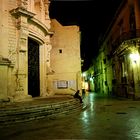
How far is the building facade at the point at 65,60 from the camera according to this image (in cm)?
2411

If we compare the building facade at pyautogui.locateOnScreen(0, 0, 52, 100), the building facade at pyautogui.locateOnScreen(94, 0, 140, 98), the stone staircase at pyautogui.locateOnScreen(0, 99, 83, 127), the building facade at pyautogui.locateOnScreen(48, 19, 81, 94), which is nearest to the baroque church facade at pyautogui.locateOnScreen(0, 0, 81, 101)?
the building facade at pyautogui.locateOnScreen(0, 0, 52, 100)

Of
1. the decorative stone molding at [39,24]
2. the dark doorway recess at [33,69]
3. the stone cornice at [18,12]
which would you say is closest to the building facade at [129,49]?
the decorative stone molding at [39,24]

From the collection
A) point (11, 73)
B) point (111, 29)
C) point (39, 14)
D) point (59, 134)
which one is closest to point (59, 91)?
point (39, 14)

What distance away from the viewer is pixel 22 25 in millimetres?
14922

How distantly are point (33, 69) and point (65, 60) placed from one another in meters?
6.70

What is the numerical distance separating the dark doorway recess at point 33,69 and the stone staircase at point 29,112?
19.7 ft

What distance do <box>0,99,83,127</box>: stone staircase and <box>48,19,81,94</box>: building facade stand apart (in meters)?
11.4

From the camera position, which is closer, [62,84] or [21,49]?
[21,49]

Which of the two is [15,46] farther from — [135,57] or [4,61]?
[135,57]

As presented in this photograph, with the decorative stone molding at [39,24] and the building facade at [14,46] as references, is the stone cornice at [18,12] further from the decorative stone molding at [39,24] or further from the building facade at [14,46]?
the decorative stone molding at [39,24]

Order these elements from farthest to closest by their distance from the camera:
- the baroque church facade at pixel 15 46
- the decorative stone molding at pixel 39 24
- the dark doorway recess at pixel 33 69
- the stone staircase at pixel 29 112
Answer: the dark doorway recess at pixel 33 69 < the decorative stone molding at pixel 39 24 < the baroque church facade at pixel 15 46 < the stone staircase at pixel 29 112

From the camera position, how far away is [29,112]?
10.0 metres

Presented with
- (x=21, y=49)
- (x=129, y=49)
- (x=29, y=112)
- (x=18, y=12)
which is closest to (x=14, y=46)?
(x=21, y=49)

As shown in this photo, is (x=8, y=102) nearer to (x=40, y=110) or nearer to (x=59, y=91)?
(x=40, y=110)
